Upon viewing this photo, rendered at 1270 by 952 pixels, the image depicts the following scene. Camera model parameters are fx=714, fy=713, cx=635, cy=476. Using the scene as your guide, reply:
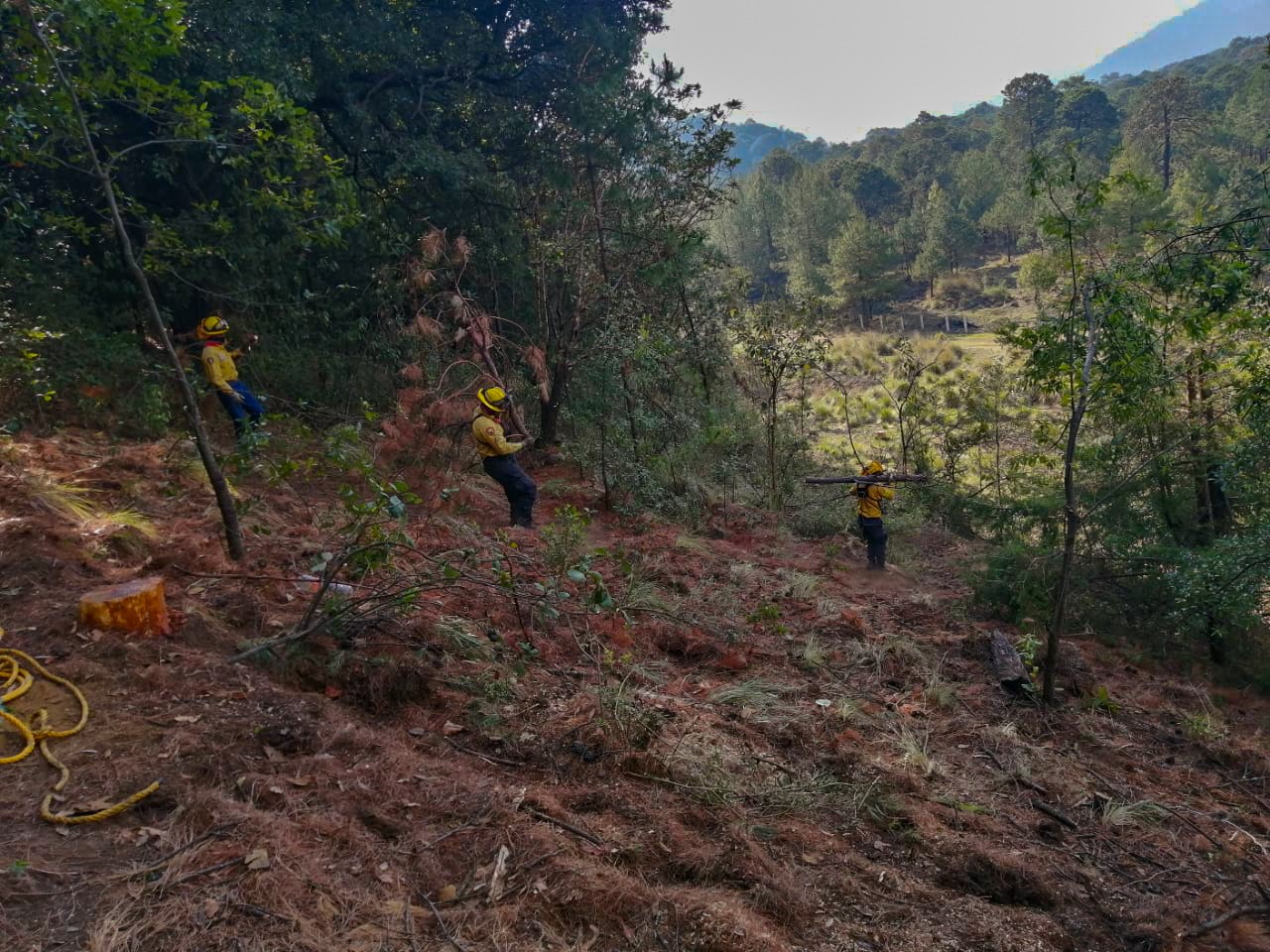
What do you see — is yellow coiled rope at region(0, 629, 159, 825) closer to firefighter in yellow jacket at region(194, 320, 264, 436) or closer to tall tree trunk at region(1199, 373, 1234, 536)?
firefighter in yellow jacket at region(194, 320, 264, 436)

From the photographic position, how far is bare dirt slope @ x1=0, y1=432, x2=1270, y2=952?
2223mm

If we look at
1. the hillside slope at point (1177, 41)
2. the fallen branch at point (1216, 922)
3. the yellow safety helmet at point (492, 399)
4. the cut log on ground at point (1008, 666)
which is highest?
the hillside slope at point (1177, 41)

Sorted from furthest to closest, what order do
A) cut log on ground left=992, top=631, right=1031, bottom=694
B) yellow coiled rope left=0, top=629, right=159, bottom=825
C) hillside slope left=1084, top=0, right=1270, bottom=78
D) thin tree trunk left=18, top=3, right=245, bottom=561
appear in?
hillside slope left=1084, top=0, right=1270, bottom=78, cut log on ground left=992, top=631, right=1031, bottom=694, thin tree trunk left=18, top=3, right=245, bottom=561, yellow coiled rope left=0, top=629, right=159, bottom=825

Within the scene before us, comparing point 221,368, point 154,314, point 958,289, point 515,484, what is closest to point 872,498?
point 515,484

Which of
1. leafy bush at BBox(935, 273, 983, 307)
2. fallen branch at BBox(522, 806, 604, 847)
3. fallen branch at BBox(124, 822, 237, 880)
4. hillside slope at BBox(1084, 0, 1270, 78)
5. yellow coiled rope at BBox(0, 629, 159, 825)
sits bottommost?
fallen branch at BBox(522, 806, 604, 847)

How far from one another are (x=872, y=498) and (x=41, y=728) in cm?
832

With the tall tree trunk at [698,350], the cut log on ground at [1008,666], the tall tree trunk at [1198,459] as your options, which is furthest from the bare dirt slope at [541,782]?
the tall tree trunk at [698,350]

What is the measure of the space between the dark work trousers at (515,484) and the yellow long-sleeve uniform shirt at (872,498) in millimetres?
4376

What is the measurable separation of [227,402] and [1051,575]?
865cm

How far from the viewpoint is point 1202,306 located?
496 centimetres

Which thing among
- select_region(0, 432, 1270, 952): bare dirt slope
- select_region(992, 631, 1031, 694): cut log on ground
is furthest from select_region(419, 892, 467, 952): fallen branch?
select_region(992, 631, 1031, 694): cut log on ground

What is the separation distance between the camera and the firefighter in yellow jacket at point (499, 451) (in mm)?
6727

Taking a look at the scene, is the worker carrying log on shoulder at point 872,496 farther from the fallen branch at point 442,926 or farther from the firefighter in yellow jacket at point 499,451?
the fallen branch at point 442,926

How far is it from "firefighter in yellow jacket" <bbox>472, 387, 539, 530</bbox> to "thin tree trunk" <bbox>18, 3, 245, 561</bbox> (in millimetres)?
2806
